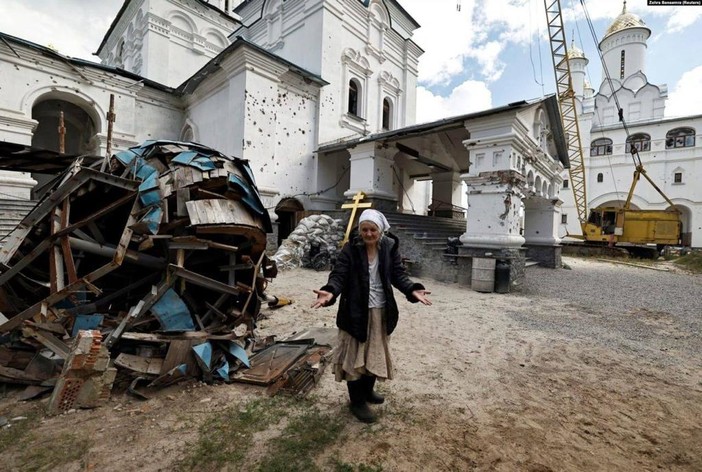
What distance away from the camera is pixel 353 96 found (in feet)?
53.7

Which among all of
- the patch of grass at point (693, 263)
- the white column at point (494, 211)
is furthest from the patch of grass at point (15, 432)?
the patch of grass at point (693, 263)

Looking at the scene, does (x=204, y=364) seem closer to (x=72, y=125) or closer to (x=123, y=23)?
(x=72, y=125)

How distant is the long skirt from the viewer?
2.49m

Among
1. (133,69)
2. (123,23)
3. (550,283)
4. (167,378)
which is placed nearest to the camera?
(167,378)

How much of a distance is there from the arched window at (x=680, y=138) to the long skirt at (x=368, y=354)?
36.1 metres

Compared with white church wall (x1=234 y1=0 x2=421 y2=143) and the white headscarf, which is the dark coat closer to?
the white headscarf

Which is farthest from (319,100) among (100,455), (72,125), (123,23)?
(123,23)

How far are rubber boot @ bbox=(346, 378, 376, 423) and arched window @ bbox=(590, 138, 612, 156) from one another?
35.3m

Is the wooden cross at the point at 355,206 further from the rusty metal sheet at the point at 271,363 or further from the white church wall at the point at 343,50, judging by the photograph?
the rusty metal sheet at the point at 271,363

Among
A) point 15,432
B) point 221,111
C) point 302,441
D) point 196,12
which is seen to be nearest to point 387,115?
point 221,111

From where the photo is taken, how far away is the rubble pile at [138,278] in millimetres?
2842

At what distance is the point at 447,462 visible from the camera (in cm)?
217

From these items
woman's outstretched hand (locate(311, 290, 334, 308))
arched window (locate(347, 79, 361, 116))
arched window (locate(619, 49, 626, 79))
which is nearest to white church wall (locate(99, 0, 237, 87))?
arched window (locate(347, 79, 361, 116))

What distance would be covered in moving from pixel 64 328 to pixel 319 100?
12970mm
